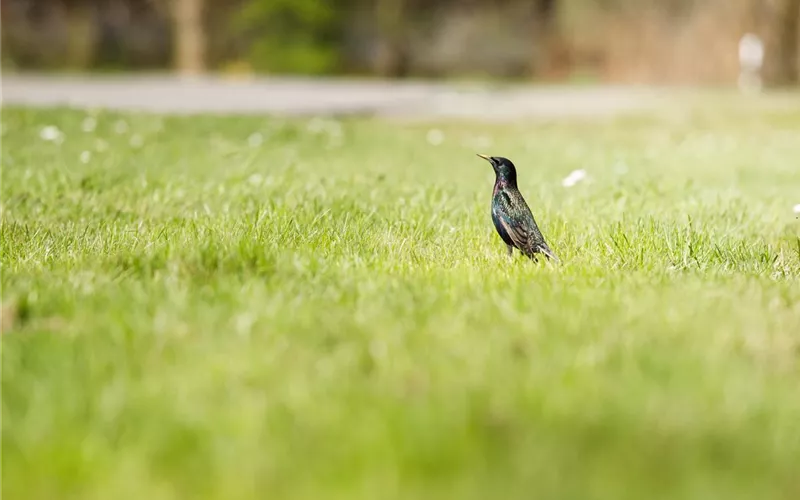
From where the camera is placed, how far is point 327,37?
28.5 m

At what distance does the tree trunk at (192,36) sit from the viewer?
77.9 ft

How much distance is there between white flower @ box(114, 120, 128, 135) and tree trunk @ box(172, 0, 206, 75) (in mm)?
14664

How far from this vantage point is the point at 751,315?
266cm

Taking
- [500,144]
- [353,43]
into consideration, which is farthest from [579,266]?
[353,43]

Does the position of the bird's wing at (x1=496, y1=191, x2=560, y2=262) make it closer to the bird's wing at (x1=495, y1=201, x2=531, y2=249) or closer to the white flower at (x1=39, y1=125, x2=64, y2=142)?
the bird's wing at (x1=495, y1=201, x2=531, y2=249)

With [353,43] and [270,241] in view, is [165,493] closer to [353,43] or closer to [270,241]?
[270,241]

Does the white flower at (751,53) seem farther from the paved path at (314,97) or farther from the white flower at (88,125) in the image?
the white flower at (88,125)

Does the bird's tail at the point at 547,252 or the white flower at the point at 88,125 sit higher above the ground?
the bird's tail at the point at 547,252

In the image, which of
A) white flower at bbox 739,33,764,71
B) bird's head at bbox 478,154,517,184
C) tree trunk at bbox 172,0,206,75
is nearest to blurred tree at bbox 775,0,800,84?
white flower at bbox 739,33,764,71

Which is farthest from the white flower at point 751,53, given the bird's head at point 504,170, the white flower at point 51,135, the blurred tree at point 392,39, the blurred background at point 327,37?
the bird's head at point 504,170

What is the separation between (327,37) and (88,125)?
20228 millimetres

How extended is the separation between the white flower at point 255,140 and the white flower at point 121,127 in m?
1.13

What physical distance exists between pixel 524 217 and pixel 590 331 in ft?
3.48

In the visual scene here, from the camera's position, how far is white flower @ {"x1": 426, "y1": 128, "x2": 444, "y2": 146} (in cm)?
945
